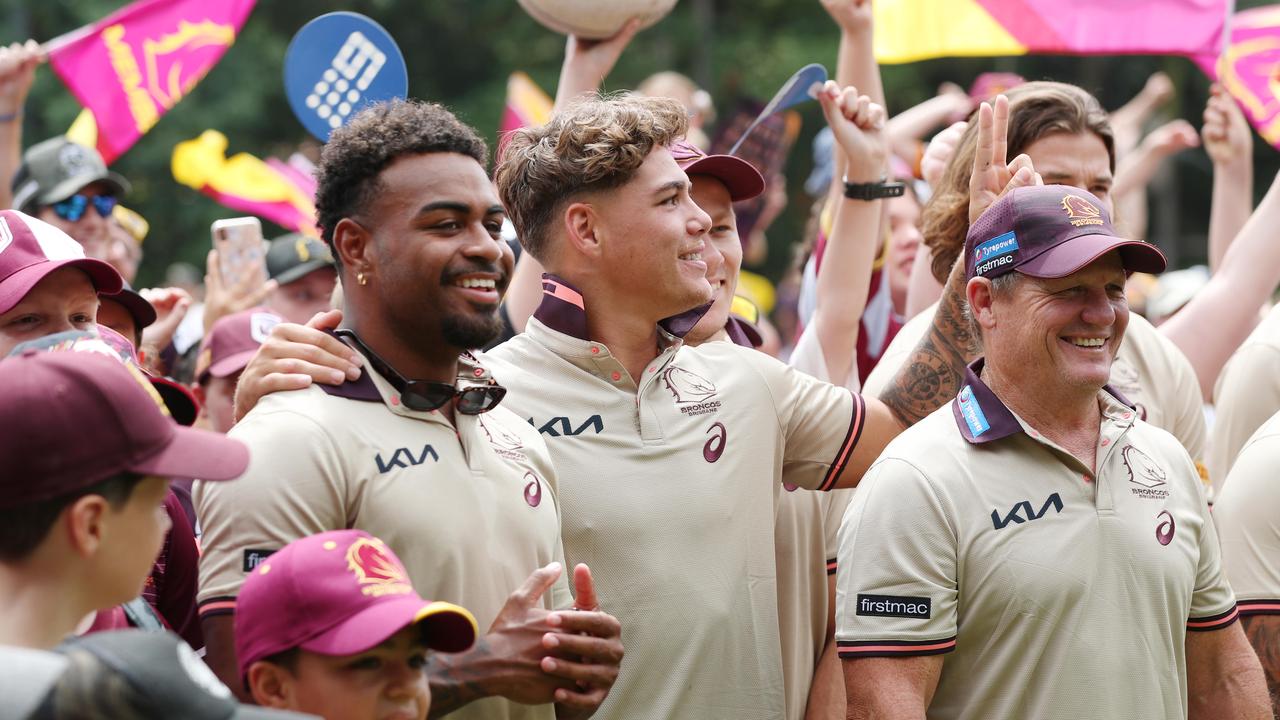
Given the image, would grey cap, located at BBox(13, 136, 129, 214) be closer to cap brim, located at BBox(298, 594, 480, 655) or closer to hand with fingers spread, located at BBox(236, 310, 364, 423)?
hand with fingers spread, located at BBox(236, 310, 364, 423)

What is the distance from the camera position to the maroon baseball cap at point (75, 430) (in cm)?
247

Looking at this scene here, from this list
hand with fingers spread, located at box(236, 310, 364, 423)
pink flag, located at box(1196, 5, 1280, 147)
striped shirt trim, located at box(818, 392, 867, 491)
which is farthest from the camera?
pink flag, located at box(1196, 5, 1280, 147)

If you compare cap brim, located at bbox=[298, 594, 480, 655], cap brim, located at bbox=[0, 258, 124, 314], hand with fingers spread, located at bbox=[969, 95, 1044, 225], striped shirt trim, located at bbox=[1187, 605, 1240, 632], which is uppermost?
hand with fingers spread, located at bbox=[969, 95, 1044, 225]

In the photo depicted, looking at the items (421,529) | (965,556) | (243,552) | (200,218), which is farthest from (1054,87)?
(200,218)

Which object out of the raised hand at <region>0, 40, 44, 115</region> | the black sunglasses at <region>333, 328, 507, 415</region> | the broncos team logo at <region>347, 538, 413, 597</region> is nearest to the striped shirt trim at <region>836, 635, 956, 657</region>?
the black sunglasses at <region>333, 328, 507, 415</region>

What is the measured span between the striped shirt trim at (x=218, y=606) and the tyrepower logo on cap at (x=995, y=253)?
203cm

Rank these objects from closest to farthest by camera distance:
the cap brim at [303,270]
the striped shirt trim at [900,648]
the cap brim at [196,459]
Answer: the cap brim at [196,459] → the striped shirt trim at [900,648] → the cap brim at [303,270]

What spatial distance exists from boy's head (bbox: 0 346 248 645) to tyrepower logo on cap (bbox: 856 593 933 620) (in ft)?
5.49

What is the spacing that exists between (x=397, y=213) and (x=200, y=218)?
1927cm

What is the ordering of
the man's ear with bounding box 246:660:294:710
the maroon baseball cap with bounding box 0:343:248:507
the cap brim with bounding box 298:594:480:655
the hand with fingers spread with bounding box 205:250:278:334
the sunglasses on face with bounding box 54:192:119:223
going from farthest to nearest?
the sunglasses on face with bounding box 54:192:119:223
the hand with fingers spread with bounding box 205:250:278:334
the man's ear with bounding box 246:660:294:710
the cap brim with bounding box 298:594:480:655
the maroon baseball cap with bounding box 0:343:248:507

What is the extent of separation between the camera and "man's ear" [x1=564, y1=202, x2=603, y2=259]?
4.16 meters

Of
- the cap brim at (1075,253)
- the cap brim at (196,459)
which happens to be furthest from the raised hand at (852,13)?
the cap brim at (196,459)

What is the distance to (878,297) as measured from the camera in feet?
19.7

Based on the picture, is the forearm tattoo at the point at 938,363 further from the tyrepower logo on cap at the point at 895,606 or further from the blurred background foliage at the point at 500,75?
the blurred background foliage at the point at 500,75
